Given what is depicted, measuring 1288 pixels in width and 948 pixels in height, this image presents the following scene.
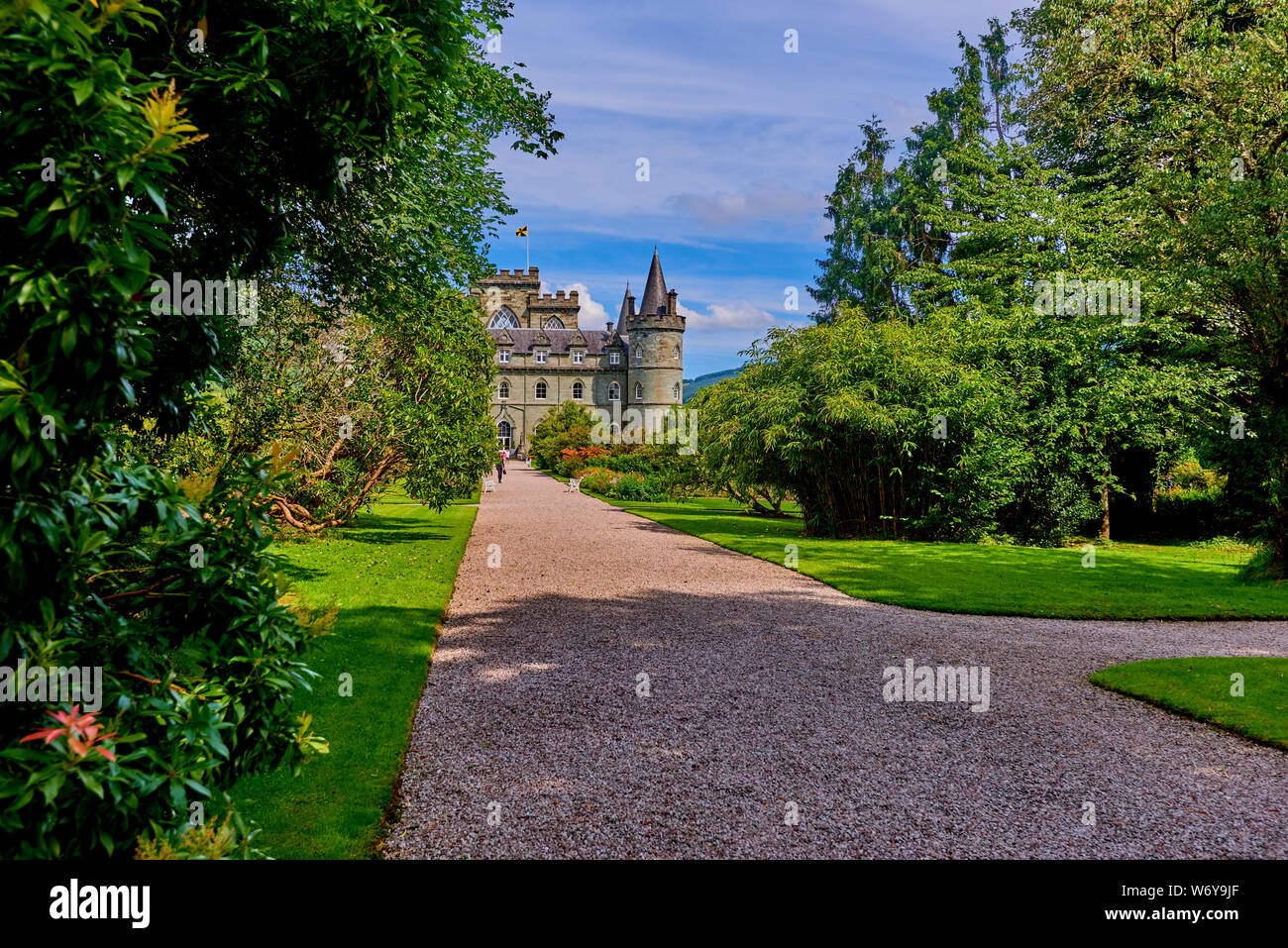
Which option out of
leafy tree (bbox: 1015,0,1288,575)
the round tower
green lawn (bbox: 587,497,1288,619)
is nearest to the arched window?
the round tower

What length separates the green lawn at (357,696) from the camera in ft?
13.0

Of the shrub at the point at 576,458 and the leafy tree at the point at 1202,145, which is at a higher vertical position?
the leafy tree at the point at 1202,145

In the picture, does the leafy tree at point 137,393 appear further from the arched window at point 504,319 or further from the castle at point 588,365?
the arched window at point 504,319

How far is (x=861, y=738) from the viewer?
5516 millimetres

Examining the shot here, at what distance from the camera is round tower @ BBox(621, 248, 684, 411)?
77.6 m

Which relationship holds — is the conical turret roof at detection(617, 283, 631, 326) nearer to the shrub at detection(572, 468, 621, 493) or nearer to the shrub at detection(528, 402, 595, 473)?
the shrub at detection(528, 402, 595, 473)

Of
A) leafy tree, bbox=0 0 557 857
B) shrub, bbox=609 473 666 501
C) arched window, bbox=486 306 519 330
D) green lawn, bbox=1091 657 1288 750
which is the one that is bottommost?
green lawn, bbox=1091 657 1288 750

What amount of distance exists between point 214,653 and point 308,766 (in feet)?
8.27

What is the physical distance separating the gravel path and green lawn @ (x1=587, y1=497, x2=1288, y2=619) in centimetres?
70

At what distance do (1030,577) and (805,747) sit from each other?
926 cm

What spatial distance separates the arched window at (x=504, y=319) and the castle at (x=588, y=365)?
0.36ft

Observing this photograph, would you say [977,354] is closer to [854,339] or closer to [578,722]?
[854,339]

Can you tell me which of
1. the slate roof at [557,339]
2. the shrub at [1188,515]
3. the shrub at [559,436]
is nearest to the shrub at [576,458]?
the shrub at [559,436]
